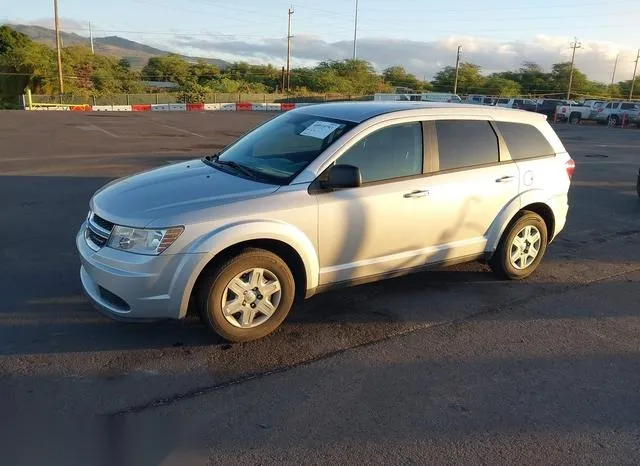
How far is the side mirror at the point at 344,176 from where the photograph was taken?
404cm

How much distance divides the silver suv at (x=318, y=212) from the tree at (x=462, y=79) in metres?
79.5

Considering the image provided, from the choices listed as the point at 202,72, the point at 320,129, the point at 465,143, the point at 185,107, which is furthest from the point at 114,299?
the point at 202,72

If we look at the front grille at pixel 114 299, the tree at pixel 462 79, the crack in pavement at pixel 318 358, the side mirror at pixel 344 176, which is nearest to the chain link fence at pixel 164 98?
the tree at pixel 462 79

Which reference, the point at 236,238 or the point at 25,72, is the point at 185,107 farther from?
the point at 236,238

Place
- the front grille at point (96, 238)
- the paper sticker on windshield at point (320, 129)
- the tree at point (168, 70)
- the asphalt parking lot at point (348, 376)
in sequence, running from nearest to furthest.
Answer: the asphalt parking lot at point (348, 376) → the front grille at point (96, 238) → the paper sticker on windshield at point (320, 129) → the tree at point (168, 70)

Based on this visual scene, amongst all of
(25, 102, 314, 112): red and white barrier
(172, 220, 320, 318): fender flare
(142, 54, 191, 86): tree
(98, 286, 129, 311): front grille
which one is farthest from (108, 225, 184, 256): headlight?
(142, 54, 191, 86): tree

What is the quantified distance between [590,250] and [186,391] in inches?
215

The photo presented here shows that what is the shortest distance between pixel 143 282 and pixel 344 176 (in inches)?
63.2

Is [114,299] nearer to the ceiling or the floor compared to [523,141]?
nearer to the floor

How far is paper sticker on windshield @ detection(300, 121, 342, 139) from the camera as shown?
4.51 meters

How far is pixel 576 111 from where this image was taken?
3869 centimetres

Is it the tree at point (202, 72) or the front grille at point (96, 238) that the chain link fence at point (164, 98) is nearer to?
the tree at point (202, 72)

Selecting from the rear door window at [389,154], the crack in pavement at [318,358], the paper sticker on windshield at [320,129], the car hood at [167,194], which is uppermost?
the paper sticker on windshield at [320,129]

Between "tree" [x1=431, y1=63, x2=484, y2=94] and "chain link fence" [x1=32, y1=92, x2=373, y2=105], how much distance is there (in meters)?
26.1
